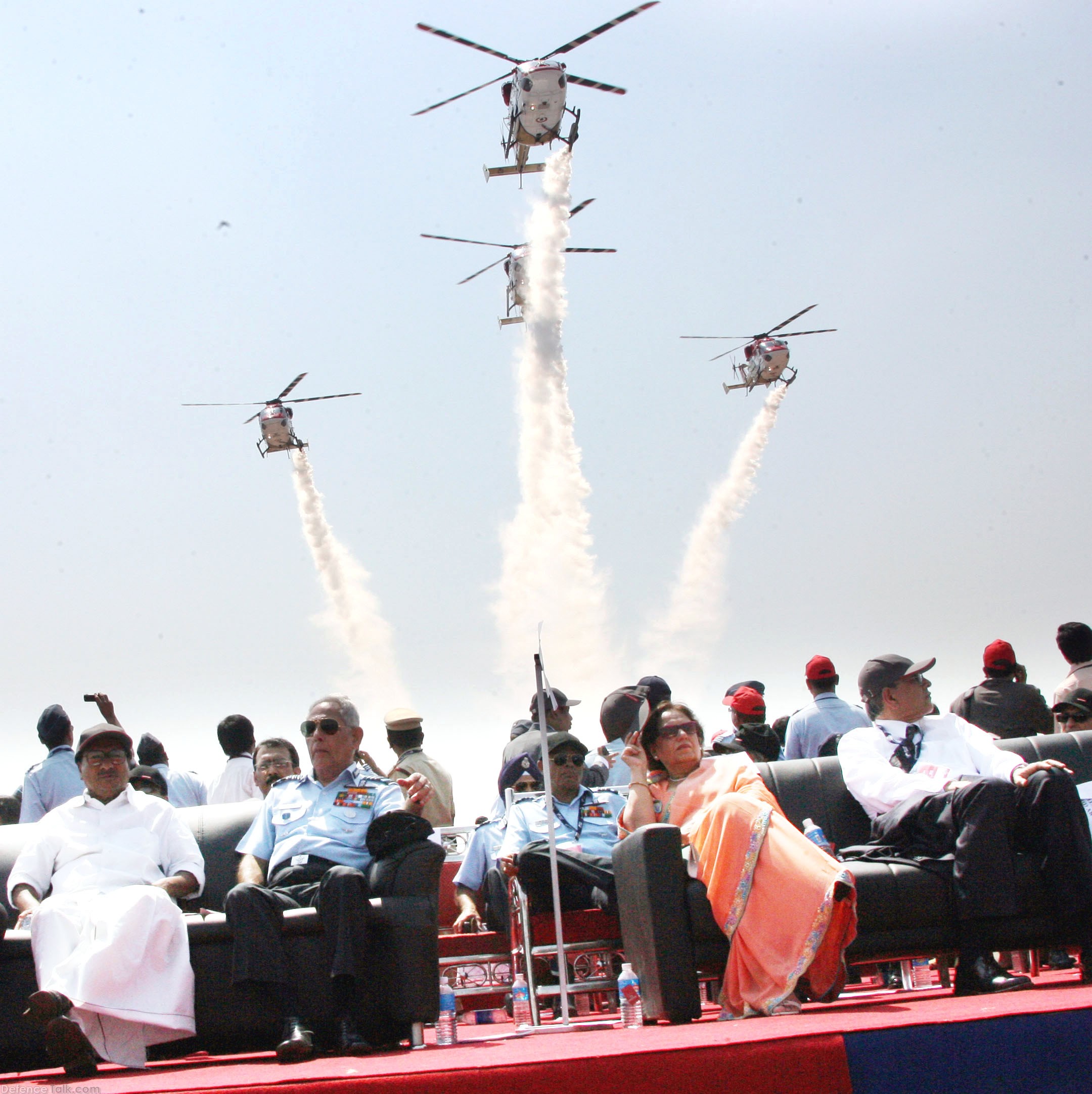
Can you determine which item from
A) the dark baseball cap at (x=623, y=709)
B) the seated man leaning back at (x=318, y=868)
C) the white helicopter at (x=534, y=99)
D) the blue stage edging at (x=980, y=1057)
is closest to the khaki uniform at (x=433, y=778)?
the dark baseball cap at (x=623, y=709)

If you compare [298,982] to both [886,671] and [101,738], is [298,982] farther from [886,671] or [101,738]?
[886,671]

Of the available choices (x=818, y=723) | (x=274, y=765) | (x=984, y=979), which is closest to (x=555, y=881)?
(x=984, y=979)

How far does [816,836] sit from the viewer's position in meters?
4.71

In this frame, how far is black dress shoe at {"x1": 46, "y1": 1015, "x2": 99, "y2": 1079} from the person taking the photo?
350 centimetres

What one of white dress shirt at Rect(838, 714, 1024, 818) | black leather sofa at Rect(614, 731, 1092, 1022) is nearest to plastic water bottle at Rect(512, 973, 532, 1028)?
black leather sofa at Rect(614, 731, 1092, 1022)

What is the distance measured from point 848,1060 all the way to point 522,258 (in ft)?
79.1

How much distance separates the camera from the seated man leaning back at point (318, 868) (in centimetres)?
391

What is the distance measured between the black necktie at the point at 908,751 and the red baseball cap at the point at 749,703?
2.03 metres

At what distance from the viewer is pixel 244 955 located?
3.93 m

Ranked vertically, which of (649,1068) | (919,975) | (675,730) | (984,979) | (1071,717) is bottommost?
(919,975)

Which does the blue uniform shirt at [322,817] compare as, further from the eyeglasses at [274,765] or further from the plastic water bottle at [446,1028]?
the eyeglasses at [274,765]

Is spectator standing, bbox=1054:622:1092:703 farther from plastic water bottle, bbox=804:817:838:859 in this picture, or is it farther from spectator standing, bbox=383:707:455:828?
spectator standing, bbox=383:707:455:828

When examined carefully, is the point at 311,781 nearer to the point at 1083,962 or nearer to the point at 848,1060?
the point at 848,1060

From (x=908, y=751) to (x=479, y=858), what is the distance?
7.01 ft
